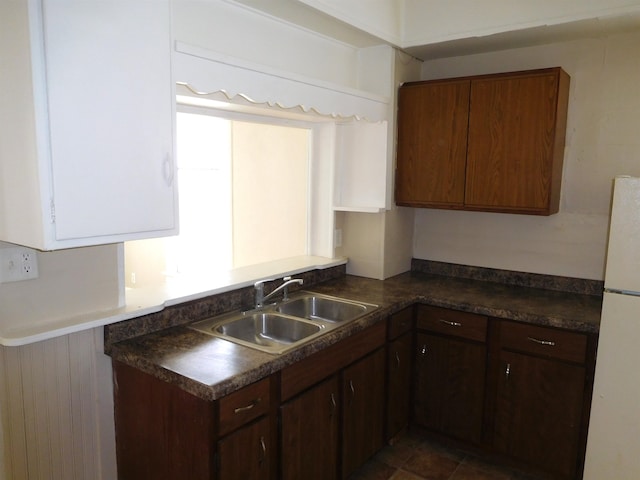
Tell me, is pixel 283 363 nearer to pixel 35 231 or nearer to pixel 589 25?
pixel 35 231

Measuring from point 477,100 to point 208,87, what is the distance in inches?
62.4

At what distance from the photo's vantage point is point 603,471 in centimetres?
214

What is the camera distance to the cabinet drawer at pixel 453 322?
8.43 feet

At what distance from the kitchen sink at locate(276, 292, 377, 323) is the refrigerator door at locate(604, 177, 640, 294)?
1.12 metres

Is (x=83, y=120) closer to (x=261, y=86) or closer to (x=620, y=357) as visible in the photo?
(x=261, y=86)

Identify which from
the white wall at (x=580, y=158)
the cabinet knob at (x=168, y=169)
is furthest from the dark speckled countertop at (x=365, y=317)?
the cabinet knob at (x=168, y=169)

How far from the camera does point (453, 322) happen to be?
265 cm

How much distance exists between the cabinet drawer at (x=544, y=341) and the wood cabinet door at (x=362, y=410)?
0.65m

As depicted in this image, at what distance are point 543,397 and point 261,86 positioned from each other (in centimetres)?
203

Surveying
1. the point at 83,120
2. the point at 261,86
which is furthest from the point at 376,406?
the point at 83,120

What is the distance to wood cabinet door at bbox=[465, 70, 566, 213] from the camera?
2551mm

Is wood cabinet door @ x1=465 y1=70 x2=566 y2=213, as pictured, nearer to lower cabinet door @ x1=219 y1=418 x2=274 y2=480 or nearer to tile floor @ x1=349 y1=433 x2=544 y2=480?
tile floor @ x1=349 y1=433 x2=544 y2=480

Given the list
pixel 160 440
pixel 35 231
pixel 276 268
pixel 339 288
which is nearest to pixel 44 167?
pixel 35 231

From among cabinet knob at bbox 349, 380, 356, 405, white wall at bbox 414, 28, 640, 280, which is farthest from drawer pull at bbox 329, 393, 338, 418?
white wall at bbox 414, 28, 640, 280
